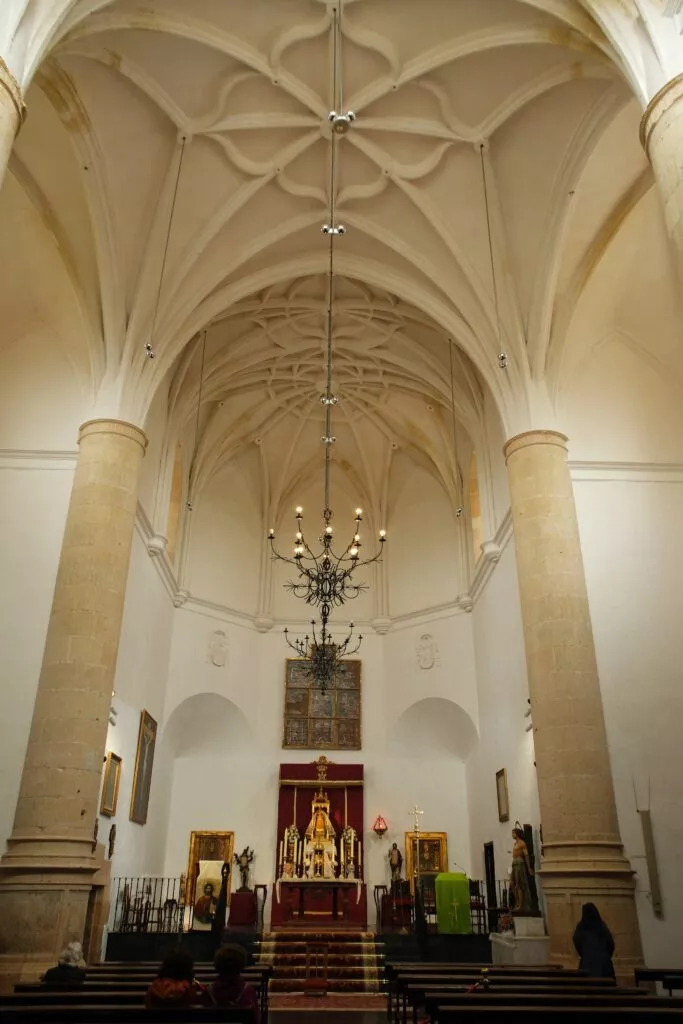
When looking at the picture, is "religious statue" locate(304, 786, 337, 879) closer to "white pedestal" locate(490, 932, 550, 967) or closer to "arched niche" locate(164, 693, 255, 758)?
"arched niche" locate(164, 693, 255, 758)

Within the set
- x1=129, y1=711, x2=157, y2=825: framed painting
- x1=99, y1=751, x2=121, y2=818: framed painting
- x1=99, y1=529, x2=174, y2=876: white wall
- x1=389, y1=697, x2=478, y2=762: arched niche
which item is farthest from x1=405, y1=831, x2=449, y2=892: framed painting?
x1=99, y1=751, x2=121, y2=818: framed painting

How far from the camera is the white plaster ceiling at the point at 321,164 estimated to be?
34.6 ft

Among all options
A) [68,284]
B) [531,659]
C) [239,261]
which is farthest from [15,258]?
[531,659]

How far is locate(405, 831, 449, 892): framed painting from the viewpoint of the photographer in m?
17.6

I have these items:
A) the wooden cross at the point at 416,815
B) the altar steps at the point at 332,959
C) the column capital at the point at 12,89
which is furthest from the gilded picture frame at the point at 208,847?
the column capital at the point at 12,89

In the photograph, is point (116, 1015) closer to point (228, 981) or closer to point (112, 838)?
point (228, 981)

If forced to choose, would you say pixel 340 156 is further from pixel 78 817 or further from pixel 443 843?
pixel 443 843

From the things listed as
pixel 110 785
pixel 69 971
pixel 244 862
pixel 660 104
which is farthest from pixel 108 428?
pixel 244 862

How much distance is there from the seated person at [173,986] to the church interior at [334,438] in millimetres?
5565

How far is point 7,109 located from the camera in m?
6.72

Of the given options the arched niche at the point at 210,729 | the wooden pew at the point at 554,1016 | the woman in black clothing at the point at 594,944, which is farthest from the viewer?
the arched niche at the point at 210,729

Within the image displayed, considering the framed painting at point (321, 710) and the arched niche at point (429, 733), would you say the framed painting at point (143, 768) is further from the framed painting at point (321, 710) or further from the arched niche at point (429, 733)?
the arched niche at point (429, 733)

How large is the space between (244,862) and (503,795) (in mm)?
6176

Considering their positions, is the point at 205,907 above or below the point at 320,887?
below
